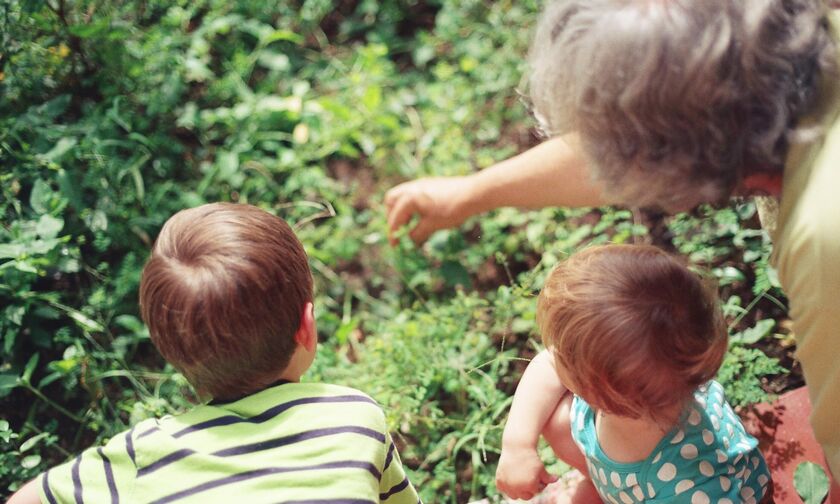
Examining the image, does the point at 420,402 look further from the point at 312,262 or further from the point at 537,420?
the point at 312,262

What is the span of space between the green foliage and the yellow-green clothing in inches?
20.6

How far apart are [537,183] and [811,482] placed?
0.91 meters

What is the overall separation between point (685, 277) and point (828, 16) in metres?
0.45

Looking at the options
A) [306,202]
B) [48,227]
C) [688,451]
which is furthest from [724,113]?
[48,227]

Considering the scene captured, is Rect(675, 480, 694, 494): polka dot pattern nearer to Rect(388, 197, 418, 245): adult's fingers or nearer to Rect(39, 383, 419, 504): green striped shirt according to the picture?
Rect(39, 383, 419, 504): green striped shirt

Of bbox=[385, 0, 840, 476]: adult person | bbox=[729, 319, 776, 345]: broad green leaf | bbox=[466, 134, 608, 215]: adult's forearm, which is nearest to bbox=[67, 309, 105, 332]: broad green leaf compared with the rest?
bbox=[466, 134, 608, 215]: adult's forearm

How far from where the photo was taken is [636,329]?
1228 mm

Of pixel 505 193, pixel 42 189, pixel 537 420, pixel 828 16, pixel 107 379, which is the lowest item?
pixel 107 379

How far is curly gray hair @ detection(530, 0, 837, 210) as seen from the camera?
1030mm

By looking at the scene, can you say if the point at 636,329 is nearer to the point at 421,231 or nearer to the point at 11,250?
the point at 421,231

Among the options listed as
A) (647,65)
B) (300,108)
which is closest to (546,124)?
(647,65)

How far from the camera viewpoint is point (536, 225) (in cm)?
221

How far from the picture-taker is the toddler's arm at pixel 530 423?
154cm

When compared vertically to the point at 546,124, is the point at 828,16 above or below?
above
